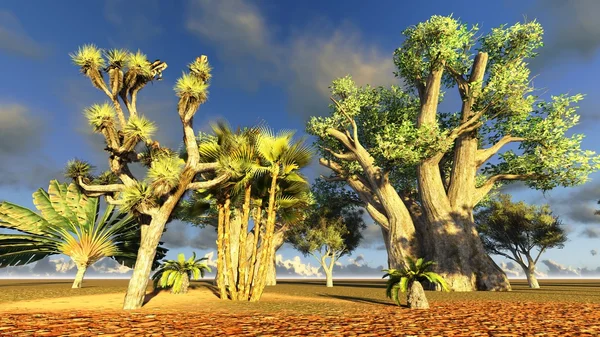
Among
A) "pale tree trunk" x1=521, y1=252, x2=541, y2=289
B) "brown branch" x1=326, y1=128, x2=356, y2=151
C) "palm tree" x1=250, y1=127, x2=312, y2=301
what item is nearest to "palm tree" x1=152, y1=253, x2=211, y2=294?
"palm tree" x1=250, y1=127, x2=312, y2=301

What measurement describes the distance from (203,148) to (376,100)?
63.3 feet

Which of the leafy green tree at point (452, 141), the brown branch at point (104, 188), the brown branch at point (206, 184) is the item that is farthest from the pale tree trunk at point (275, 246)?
the brown branch at point (104, 188)

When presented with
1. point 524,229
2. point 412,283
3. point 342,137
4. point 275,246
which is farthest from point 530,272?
point 412,283

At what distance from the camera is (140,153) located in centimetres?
1470

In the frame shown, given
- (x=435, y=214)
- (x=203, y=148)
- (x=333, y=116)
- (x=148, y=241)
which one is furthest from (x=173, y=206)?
(x=435, y=214)

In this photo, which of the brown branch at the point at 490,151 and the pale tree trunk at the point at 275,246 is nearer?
the brown branch at the point at 490,151

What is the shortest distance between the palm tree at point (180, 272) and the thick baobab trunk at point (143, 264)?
5.08 meters

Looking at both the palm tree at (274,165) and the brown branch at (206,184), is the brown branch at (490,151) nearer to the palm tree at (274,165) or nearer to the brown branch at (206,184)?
the palm tree at (274,165)

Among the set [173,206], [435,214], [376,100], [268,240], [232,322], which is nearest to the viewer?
[232,322]

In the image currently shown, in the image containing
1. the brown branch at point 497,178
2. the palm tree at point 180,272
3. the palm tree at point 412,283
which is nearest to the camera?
the palm tree at point 412,283

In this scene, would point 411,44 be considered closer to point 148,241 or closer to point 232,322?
point 148,241

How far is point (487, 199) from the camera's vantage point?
101 feet

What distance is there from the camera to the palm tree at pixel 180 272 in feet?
57.5

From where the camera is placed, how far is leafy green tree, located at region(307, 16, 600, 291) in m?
24.4
